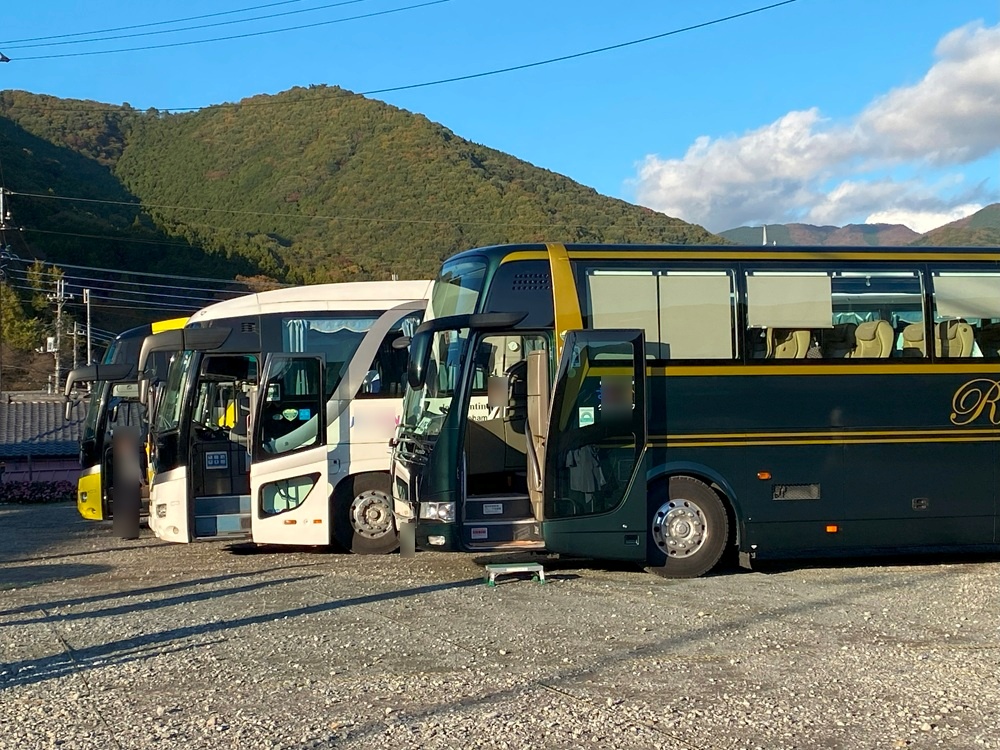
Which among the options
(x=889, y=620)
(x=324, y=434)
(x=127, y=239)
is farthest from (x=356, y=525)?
(x=127, y=239)

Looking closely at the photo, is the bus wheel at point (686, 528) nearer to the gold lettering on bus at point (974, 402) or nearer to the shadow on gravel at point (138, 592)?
the gold lettering on bus at point (974, 402)

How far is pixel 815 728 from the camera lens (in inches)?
230

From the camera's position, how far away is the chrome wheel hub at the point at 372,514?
13.8 m

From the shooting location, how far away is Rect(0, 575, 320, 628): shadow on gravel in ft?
31.3

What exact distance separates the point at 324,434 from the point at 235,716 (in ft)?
25.3

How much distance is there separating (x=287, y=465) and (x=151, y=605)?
3.68 meters

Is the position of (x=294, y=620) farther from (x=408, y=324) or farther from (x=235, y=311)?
(x=235, y=311)

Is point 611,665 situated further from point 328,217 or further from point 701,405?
point 328,217

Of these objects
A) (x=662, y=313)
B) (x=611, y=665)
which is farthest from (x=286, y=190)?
(x=611, y=665)

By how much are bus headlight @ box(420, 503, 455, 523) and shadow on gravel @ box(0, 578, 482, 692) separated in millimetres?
1216

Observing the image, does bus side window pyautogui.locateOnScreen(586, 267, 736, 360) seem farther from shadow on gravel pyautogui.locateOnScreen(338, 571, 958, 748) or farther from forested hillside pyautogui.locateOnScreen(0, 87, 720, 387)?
forested hillside pyautogui.locateOnScreen(0, 87, 720, 387)

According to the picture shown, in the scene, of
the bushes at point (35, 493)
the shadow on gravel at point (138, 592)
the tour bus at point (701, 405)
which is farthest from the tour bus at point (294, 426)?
the bushes at point (35, 493)

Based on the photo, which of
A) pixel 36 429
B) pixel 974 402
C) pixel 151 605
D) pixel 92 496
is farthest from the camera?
pixel 36 429

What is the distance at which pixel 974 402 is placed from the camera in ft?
38.7
